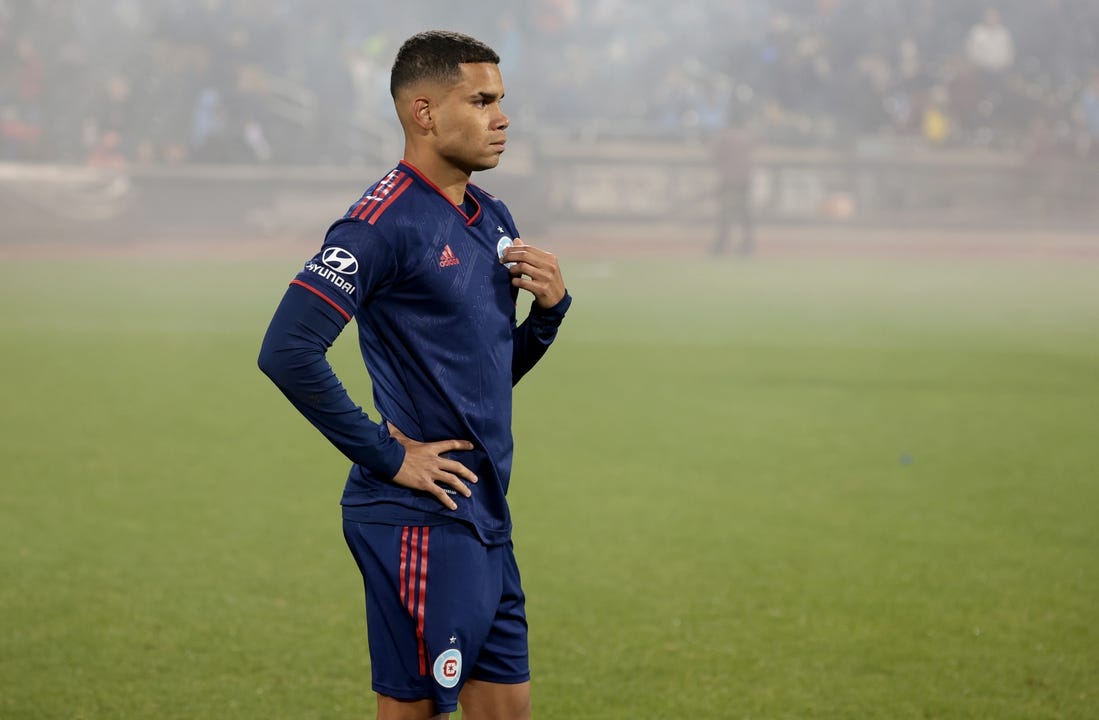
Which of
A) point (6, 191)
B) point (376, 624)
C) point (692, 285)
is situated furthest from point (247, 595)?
point (6, 191)

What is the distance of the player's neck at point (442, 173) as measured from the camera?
267 centimetres

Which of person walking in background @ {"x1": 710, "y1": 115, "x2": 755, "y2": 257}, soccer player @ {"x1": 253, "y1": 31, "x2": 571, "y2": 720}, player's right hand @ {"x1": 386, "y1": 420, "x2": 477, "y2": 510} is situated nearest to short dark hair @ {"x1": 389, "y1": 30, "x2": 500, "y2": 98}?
soccer player @ {"x1": 253, "y1": 31, "x2": 571, "y2": 720}

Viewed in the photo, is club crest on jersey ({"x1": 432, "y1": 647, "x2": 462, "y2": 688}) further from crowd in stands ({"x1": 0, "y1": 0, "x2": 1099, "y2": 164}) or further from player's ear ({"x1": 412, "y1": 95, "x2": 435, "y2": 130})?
crowd in stands ({"x1": 0, "y1": 0, "x2": 1099, "y2": 164})

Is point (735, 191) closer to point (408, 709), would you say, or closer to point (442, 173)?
point (442, 173)

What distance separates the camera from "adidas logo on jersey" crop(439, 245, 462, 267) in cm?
260

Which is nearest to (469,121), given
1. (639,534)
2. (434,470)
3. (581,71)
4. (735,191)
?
(434,470)

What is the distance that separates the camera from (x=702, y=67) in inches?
1151

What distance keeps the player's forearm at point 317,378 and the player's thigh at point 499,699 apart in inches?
20.0

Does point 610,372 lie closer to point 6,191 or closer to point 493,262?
point 493,262

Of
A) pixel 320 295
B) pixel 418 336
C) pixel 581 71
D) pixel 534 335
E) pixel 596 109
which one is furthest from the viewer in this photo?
pixel 581 71

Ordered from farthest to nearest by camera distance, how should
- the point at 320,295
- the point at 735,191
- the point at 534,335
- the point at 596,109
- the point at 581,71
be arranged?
the point at 581,71, the point at 596,109, the point at 735,191, the point at 534,335, the point at 320,295

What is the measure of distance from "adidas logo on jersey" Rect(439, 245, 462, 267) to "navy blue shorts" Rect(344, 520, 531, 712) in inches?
20.1

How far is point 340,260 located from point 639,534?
381cm

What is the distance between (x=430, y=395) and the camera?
2643 millimetres
